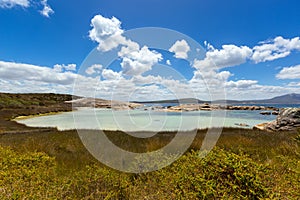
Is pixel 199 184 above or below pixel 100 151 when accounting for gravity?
above

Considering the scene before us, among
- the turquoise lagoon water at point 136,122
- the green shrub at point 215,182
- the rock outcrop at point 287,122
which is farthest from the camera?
the turquoise lagoon water at point 136,122

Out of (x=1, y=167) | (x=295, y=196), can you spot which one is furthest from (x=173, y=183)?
(x=1, y=167)

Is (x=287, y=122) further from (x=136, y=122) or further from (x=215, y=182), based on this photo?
(x=215, y=182)

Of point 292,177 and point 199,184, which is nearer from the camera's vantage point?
point 199,184

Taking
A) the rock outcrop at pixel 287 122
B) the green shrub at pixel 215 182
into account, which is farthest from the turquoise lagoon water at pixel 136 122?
the green shrub at pixel 215 182

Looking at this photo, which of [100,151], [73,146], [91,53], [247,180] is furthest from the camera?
[73,146]

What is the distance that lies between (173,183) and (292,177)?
7.91 feet

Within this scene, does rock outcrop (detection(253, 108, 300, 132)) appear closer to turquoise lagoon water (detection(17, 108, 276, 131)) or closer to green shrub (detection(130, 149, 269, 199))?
Result: turquoise lagoon water (detection(17, 108, 276, 131))

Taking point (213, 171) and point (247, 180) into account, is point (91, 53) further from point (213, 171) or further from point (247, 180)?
point (247, 180)

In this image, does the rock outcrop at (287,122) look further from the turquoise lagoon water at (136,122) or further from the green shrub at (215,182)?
the green shrub at (215,182)

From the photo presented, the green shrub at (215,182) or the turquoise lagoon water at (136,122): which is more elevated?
the green shrub at (215,182)

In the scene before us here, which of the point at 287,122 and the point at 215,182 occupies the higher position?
the point at 215,182

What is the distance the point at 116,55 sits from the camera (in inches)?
325

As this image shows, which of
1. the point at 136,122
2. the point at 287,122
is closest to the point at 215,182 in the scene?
the point at 287,122
